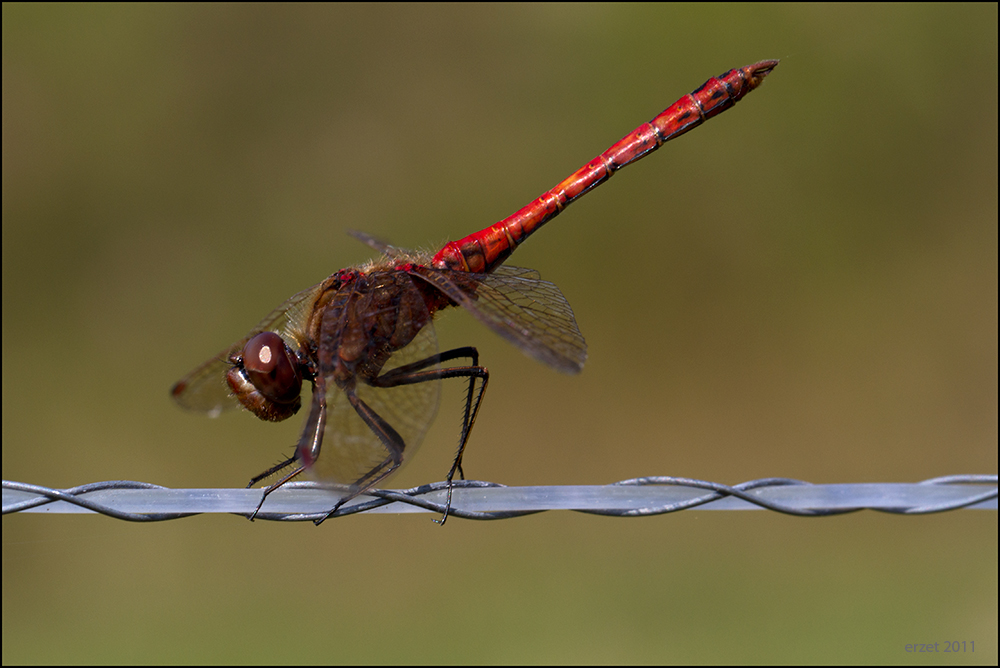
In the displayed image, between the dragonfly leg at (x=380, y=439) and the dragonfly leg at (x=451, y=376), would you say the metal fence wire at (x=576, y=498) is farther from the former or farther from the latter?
the dragonfly leg at (x=451, y=376)

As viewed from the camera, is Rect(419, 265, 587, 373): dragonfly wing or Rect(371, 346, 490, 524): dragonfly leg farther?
Rect(371, 346, 490, 524): dragonfly leg

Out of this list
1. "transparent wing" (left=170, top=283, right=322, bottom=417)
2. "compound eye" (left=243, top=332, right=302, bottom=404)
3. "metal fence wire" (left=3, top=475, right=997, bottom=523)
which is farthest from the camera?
"transparent wing" (left=170, top=283, right=322, bottom=417)

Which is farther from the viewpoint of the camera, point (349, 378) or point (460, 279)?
point (460, 279)

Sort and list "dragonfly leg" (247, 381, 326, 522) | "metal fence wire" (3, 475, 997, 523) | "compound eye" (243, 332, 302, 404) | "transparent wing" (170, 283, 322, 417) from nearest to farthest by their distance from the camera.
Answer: "metal fence wire" (3, 475, 997, 523)
"dragonfly leg" (247, 381, 326, 522)
"compound eye" (243, 332, 302, 404)
"transparent wing" (170, 283, 322, 417)

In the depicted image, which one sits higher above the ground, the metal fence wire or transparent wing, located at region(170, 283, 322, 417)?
transparent wing, located at region(170, 283, 322, 417)

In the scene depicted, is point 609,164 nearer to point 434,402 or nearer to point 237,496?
point 434,402

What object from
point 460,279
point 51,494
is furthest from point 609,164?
point 51,494

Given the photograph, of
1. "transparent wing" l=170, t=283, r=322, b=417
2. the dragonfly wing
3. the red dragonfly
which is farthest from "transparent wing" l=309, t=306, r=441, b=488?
"transparent wing" l=170, t=283, r=322, b=417

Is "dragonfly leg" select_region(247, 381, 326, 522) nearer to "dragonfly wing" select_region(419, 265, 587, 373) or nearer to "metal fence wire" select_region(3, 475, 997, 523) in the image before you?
"metal fence wire" select_region(3, 475, 997, 523)
